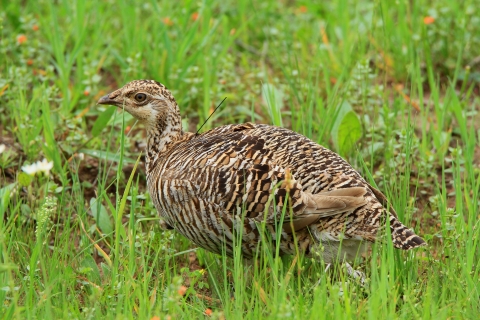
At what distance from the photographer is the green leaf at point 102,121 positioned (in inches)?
229

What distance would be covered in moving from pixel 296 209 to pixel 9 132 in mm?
2906

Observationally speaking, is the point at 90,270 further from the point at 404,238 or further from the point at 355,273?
the point at 404,238

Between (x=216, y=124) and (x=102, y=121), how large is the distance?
3.25 ft

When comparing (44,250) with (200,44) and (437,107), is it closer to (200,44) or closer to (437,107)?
(200,44)

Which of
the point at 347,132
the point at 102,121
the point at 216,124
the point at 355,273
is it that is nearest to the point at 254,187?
the point at 355,273

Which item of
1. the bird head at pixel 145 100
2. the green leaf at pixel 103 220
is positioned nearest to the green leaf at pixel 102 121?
the bird head at pixel 145 100

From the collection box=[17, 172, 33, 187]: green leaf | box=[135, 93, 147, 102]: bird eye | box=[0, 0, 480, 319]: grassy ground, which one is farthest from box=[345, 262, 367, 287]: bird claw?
box=[17, 172, 33, 187]: green leaf

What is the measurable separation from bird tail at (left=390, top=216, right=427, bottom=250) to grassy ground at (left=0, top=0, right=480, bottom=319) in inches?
2.4

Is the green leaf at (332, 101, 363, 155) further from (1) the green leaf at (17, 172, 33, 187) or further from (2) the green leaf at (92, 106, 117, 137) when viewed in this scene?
(1) the green leaf at (17, 172, 33, 187)

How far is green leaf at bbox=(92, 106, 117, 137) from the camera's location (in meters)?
5.83

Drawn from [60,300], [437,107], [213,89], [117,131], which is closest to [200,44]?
[213,89]

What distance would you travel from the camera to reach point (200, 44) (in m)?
6.73

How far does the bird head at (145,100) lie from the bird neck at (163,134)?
0.05ft

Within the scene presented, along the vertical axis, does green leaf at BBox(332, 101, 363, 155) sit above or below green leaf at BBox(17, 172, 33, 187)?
below
